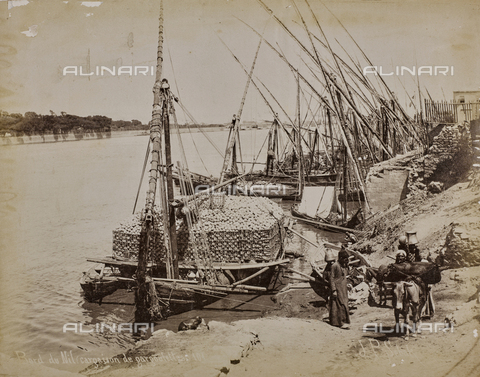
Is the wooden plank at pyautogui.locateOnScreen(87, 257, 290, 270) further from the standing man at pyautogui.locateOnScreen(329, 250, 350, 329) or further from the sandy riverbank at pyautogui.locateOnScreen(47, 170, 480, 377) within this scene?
the standing man at pyautogui.locateOnScreen(329, 250, 350, 329)

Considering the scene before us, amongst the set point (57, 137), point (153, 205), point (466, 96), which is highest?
point (466, 96)

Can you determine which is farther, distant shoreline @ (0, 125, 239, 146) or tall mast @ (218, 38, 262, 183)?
tall mast @ (218, 38, 262, 183)

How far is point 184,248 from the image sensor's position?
280 inches

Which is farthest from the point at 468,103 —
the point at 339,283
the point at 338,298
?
the point at 338,298

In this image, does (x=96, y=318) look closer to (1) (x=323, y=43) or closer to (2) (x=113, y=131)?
(2) (x=113, y=131)

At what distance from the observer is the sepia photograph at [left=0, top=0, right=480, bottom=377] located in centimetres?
595

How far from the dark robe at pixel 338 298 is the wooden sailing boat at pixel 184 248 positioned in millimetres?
1114

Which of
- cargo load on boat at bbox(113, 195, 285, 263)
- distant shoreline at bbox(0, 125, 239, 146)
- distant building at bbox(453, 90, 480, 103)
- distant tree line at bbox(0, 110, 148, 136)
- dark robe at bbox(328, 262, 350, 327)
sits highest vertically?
distant building at bbox(453, 90, 480, 103)

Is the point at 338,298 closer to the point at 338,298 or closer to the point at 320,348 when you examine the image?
the point at 338,298

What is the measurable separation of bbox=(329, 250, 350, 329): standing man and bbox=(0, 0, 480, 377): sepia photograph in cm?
3

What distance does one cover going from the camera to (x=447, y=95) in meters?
6.89

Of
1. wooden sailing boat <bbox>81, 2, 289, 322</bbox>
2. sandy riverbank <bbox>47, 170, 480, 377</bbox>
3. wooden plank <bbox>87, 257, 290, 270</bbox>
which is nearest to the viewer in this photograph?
sandy riverbank <bbox>47, 170, 480, 377</bbox>

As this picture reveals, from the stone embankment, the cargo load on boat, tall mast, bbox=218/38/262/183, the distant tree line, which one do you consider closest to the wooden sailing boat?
the cargo load on boat

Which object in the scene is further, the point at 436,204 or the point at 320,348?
the point at 436,204
